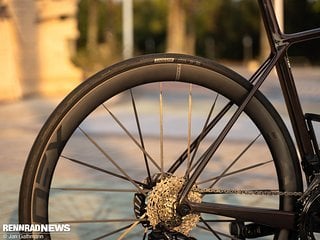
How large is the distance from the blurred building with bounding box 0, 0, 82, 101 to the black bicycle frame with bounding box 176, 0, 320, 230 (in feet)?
50.8

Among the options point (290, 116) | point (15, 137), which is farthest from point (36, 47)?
point (290, 116)

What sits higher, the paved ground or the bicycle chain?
the paved ground

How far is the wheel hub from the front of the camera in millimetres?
3018

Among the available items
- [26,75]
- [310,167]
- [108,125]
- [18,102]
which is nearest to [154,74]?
[310,167]

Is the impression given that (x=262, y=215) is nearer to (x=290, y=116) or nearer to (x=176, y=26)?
(x=290, y=116)

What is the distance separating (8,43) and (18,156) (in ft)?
34.0

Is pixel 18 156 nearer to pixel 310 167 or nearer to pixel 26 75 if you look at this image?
pixel 310 167

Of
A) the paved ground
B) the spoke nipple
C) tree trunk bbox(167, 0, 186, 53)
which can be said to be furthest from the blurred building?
tree trunk bbox(167, 0, 186, 53)

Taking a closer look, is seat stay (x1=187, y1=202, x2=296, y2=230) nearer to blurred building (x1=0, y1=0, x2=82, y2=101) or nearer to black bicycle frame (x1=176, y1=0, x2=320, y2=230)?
black bicycle frame (x1=176, y1=0, x2=320, y2=230)

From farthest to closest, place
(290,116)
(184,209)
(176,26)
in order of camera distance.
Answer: (176,26)
(290,116)
(184,209)

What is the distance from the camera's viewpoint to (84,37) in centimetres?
6053

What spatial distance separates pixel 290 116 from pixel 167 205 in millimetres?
798

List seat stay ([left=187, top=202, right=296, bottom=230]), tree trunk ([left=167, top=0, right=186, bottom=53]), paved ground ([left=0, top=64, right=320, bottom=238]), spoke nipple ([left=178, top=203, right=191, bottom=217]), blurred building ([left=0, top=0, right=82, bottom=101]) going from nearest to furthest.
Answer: spoke nipple ([left=178, top=203, right=191, bottom=217]), seat stay ([left=187, top=202, right=296, bottom=230]), paved ground ([left=0, top=64, right=320, bottom=238]), blurred building ([left=0, top=0, right=82, bottom=101]), tree trunk ([left=167, top=0, right=186, bottom=53])

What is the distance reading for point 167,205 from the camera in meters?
3.02
